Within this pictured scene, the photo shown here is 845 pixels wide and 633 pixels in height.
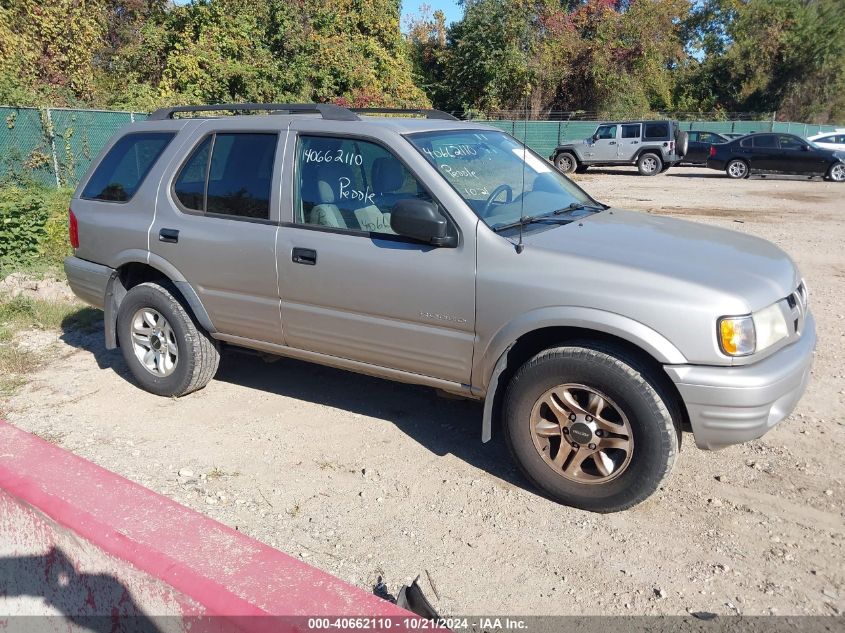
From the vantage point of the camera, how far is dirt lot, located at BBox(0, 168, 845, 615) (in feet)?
10.6

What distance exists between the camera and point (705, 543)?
137 inches

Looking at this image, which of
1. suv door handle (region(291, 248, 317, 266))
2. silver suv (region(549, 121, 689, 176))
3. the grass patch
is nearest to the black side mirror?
suv door handle (region(291, 248, 317, 266))

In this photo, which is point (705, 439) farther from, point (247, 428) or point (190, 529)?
point (247, 428)

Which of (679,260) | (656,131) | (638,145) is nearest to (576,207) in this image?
(679,260)

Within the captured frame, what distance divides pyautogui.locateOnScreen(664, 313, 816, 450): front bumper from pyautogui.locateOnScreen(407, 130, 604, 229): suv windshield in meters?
1.29

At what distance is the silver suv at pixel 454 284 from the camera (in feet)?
11.3

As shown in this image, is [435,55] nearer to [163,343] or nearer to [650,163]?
[650,163]

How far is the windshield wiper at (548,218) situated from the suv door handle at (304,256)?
1.10 meters

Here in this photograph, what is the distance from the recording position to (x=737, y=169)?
79.0 feet

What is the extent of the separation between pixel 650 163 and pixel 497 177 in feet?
74.7

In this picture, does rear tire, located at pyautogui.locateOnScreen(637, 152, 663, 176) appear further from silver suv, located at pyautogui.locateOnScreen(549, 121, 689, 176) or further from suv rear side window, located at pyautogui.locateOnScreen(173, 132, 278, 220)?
suv rear side window, located at pyautogui.locateOnScreen(173, 132, 278, 220)

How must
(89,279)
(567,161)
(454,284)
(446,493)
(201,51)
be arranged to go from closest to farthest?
(454,284) < (446,493) < (89,279) < (201,51) < (567,161)

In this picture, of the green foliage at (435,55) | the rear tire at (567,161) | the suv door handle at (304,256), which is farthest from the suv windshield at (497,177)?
the rear tire at (567,161)

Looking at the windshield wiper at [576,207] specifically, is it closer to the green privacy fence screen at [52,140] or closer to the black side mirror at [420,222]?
the black side mirror at [420,222]
